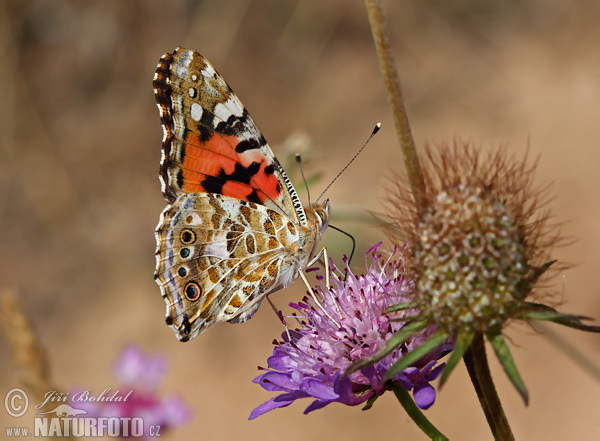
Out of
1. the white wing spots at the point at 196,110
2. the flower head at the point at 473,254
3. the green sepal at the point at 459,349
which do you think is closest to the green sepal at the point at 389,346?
the flower head at the point at 473,254

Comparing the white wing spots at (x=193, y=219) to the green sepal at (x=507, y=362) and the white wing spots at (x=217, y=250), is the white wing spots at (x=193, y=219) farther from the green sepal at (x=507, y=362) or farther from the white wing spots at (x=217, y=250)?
the green sepal at (x=507, y=362)

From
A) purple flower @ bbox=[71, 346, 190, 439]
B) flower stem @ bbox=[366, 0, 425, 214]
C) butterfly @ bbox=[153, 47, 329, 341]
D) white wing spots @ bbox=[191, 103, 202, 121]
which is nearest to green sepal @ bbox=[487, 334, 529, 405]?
flower stem @ bbox=[366, 0, 425, 214]

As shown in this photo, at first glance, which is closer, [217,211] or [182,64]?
[182,64]

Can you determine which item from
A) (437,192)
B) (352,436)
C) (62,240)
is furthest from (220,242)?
(62,240)

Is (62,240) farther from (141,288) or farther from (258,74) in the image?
(258,74)

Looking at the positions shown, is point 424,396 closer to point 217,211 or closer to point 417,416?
point 417,416
